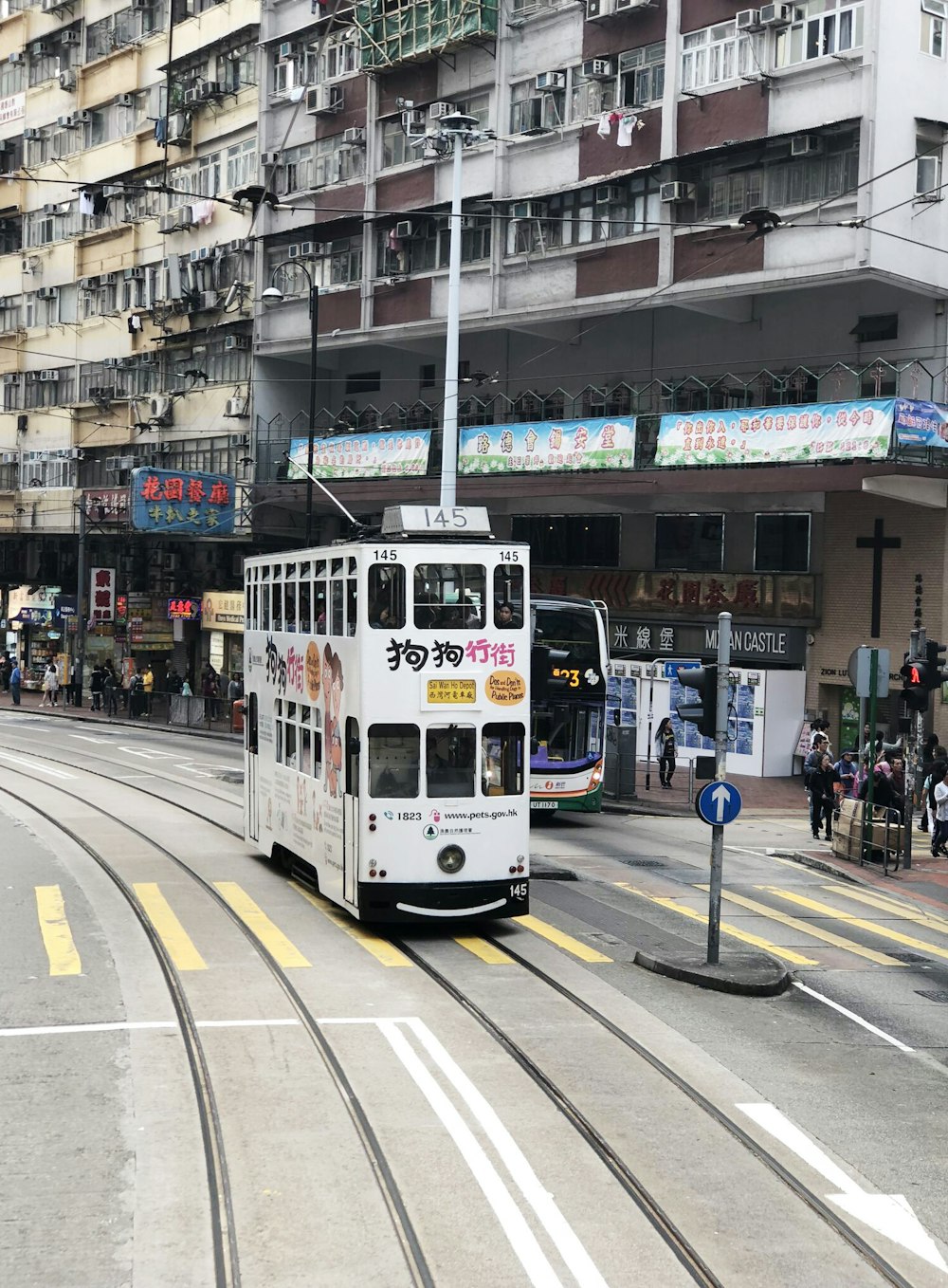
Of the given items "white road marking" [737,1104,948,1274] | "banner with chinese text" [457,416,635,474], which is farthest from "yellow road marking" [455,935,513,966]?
"banner with chinese text" [457,416,635,474]

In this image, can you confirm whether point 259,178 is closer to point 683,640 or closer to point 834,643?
point 683,640

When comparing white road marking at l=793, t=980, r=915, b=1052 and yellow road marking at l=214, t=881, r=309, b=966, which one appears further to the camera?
Answer: yellow road marking at l=214, t=881, r=309, b=966

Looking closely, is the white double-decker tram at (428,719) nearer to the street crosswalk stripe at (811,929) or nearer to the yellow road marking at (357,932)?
the yellow road marking at (357,932)

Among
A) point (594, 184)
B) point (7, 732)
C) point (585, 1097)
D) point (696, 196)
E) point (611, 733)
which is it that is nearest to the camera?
point (585, 1097)

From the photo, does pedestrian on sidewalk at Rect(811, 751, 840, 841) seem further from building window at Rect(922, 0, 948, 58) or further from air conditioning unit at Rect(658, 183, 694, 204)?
building window at Rect(922, 0, 948, 58)

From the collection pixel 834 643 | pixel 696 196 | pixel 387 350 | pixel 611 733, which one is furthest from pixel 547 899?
pixel 387 350

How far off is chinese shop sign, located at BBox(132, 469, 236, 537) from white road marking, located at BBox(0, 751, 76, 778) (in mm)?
10967

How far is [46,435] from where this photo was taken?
59219mm

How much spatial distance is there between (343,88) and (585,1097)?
1572 inches

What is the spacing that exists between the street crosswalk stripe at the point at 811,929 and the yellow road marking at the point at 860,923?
1.95ft

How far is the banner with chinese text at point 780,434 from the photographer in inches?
1163

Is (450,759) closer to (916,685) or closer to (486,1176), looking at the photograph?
(486,1176)

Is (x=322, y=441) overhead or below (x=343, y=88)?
below

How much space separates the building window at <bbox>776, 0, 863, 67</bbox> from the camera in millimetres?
31531
